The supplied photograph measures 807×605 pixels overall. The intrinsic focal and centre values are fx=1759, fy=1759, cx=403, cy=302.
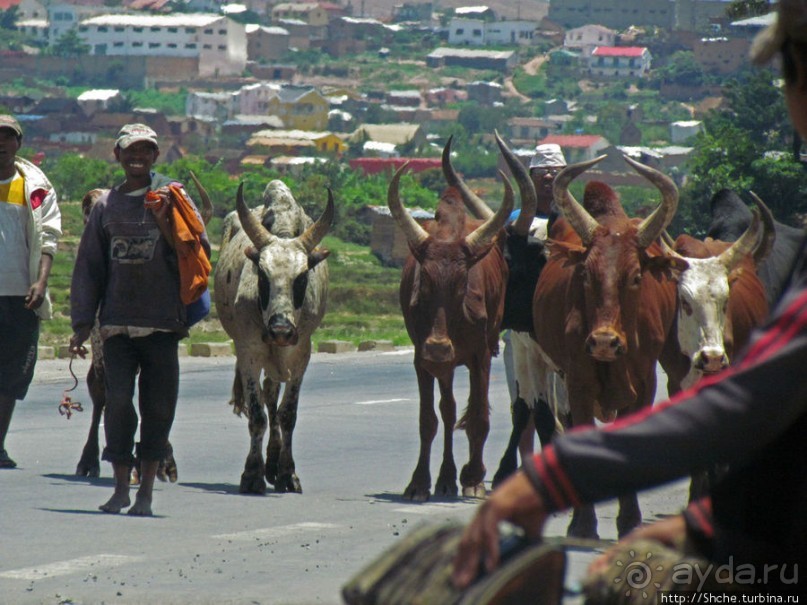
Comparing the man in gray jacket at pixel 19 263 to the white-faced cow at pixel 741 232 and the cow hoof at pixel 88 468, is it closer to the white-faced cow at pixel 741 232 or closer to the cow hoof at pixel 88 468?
the cow hoof at pixel 88 468

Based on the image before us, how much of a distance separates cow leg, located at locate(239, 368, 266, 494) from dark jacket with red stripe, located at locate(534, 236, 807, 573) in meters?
8.53

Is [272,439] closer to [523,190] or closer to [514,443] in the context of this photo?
[514,443]

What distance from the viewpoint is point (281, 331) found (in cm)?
1216

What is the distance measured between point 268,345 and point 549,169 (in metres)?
2.55

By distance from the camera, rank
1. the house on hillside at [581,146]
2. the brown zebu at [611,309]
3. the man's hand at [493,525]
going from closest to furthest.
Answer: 1. the man's hand at [493,525]
2. the brown zebu at [611,309]
3. the house on hillside at [581,146]

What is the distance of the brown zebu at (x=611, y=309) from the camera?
10055 mm

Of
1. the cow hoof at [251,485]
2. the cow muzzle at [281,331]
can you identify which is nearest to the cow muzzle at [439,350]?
the cow muzzle at [281,331]

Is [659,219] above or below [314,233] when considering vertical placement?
above

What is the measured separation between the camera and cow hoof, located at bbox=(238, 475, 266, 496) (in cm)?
1175

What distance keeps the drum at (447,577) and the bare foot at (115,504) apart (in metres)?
7.00

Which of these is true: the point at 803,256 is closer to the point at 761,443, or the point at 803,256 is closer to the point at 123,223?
the point at 761,443

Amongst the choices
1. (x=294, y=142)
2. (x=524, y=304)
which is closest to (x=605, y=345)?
(x=524, y=304)

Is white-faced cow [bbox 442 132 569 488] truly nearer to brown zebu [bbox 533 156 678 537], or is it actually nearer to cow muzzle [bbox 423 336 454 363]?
cow muzzle [bbox 423 336 454 363]

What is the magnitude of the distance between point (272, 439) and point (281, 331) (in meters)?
0.85
